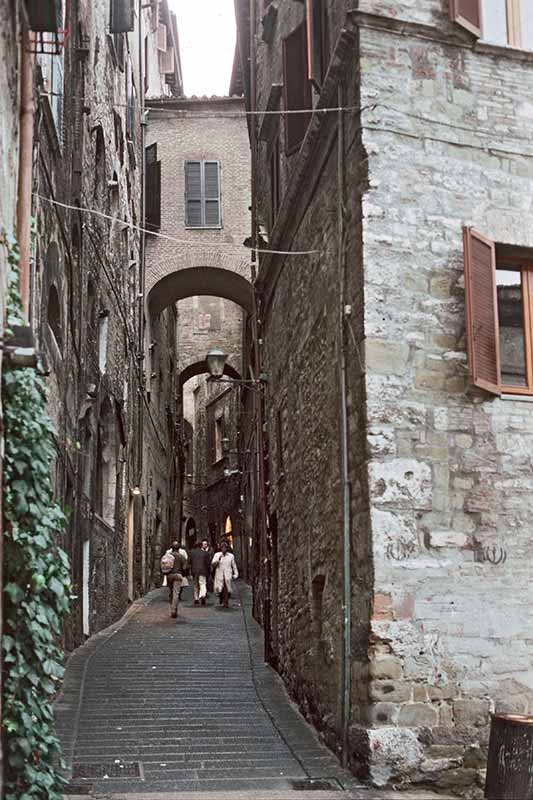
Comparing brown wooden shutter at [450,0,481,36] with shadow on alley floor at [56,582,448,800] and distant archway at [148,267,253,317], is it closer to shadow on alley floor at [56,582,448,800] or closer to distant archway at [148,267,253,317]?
shadow on alley floor at [56,582,448,800]

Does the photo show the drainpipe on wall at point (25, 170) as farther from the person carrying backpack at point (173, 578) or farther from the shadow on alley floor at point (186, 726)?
the person carrying backpack at point (173, 578)

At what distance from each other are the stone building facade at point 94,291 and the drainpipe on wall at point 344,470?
228 cm

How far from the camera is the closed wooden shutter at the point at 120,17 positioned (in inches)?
704

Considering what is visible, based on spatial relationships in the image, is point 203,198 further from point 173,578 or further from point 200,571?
point 173,578

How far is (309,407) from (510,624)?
11.1 ft

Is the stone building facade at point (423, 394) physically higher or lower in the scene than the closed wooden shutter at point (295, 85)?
lower

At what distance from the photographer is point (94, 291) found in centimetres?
1562

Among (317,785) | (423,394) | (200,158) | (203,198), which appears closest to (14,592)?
(317,785)

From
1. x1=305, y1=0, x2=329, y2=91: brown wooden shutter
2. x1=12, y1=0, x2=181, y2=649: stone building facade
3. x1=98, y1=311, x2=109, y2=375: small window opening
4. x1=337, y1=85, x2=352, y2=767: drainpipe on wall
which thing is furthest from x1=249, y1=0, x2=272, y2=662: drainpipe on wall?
x1=337, y1=85, x2=352, y2=767: drainpipe on wall

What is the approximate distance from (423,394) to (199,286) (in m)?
17.7

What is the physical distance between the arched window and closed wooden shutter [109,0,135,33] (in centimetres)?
805

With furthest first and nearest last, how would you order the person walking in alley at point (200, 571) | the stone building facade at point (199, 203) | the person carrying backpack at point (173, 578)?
the stone building facade at point (199, 203) < the person walking in alley at point (200, 571) < the person carrying backpack at point (173, 578)

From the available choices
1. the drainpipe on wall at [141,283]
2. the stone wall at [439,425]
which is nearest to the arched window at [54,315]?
the stone wall at [439,425]

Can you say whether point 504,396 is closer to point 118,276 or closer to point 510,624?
point 510,624
